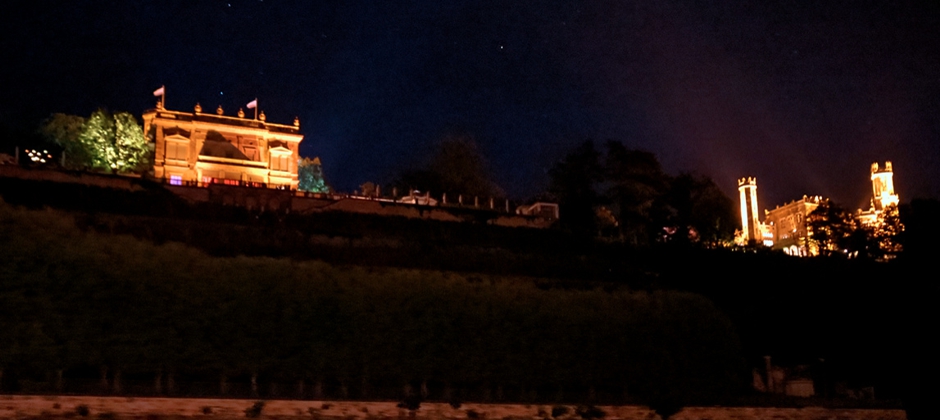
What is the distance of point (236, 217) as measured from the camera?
2734 centimetres

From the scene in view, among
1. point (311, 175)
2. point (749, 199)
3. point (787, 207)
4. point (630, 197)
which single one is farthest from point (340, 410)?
point (787, 207)

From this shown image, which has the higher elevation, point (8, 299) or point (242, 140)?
point (242, 140)

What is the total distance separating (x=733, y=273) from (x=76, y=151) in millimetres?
32021

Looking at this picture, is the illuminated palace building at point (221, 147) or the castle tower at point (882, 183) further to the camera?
the castle tower at point (882, 183)

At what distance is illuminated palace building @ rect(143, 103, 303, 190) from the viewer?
1770 inches

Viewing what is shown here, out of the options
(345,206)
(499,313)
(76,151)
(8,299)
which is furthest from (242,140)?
Result: (8,299)

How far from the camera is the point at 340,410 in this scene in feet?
55.9

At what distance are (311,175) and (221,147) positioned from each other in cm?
835

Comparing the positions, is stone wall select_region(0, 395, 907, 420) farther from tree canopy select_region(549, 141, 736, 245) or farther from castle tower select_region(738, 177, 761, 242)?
castle tower select_region(738, 177, 761, 242)

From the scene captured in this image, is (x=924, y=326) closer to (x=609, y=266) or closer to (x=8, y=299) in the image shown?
(x=609, y=266)

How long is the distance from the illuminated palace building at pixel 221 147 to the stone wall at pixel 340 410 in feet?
87.9

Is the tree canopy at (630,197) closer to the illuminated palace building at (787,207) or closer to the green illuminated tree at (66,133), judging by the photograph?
the green illuminated tree at (66,133)

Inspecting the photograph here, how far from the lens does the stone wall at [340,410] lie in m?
14.1

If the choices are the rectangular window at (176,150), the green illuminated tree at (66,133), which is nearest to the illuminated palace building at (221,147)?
the rectangular window at (176,150)
